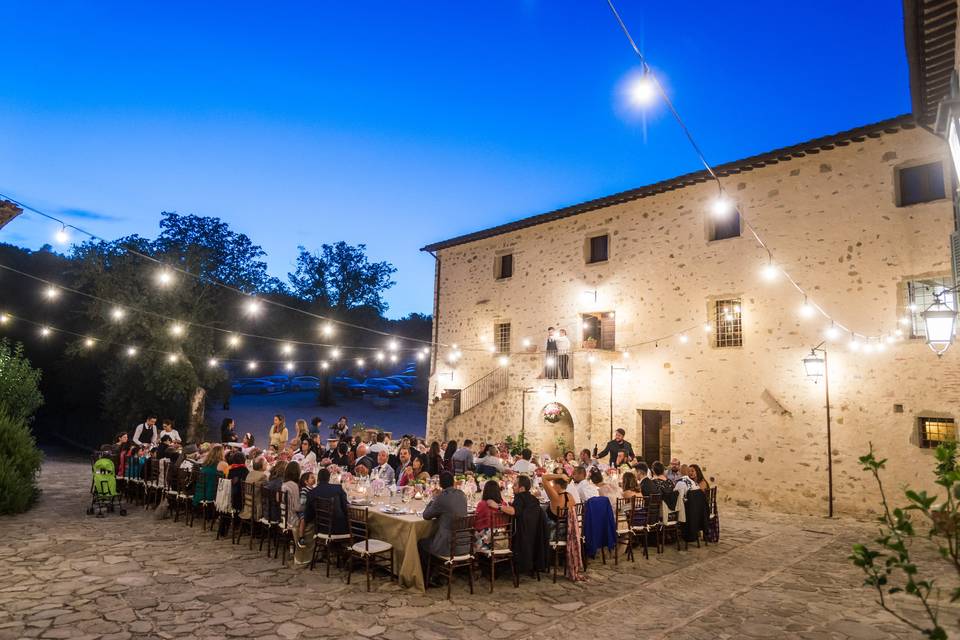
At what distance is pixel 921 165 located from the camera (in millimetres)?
10922

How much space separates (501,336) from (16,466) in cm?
1260

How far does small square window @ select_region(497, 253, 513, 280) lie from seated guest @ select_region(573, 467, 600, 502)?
1146cm

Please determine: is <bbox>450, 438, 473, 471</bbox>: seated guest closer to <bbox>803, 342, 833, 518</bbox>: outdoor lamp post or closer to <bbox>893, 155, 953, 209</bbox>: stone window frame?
<bbox>803, 342, 833, 518</bbox>: outdoor lamp post

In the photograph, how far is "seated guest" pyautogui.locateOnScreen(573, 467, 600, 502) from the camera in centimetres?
745

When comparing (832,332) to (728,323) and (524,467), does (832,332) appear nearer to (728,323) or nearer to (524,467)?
(728,323)

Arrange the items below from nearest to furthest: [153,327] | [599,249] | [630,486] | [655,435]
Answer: [630,486] → [655,435] → [599,249] → [153,327]

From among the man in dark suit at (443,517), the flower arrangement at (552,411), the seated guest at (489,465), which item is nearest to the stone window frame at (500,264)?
the flower arrangement at (552,411)

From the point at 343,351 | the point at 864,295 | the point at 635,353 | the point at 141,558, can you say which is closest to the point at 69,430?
the point at 343,351

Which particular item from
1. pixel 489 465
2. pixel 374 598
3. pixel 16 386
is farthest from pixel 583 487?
pixel 16 386

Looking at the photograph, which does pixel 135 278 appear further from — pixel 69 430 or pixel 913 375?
pixel 913 375

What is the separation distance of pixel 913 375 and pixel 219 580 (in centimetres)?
1197

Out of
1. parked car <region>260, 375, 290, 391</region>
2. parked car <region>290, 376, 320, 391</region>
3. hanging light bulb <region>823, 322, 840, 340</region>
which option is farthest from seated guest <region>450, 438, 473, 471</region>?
parked car <region>260, 375, 290, 391</region>

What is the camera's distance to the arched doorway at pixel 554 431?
1579cm

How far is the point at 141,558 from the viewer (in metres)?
6.98
